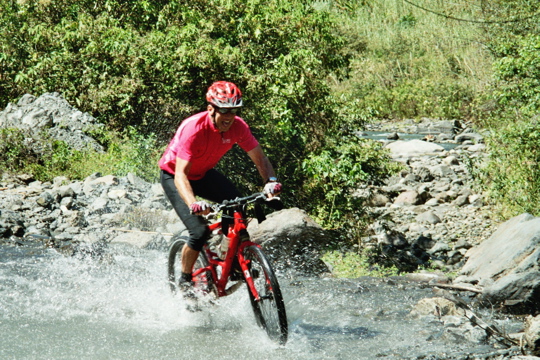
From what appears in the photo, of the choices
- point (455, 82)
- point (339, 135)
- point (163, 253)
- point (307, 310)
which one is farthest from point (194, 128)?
point (455, 82)

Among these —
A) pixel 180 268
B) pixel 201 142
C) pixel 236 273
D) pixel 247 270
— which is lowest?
pixel 180 268

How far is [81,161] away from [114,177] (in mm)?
1473

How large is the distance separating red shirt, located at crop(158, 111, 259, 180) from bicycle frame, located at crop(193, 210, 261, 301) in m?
0.60

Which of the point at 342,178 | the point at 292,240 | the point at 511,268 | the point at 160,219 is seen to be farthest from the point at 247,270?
the point at 160,219

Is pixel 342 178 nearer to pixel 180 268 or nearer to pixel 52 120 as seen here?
pixel 180 268

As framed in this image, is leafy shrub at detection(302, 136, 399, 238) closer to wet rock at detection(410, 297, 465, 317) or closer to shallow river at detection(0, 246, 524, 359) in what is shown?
shallow river at detection(0, 246, 524, 359)

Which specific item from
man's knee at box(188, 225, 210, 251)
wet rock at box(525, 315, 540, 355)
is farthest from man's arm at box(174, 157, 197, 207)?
wet rock at box(525, 315, 540, 355)

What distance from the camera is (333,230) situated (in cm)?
A: 943

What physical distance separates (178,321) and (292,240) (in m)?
2.71

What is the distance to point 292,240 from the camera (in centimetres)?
848

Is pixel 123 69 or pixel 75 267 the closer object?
pixel 75 267

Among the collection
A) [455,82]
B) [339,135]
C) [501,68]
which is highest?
[501,68]

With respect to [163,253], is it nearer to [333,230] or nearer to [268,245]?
[268,245]

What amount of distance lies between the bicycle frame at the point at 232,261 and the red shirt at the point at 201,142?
1.98 ft
